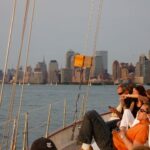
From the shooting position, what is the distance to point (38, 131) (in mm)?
21250

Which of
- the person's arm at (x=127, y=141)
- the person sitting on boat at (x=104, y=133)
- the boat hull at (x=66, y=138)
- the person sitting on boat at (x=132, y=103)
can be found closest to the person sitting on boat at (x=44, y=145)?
the person's arm at (x=127, y=141)

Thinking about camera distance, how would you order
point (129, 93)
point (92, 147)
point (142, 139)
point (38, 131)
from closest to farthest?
point (142, 139) → point (92, 147) → point (129, 93) → point (38, 131)

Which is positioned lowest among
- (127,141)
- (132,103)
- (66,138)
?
(66,138)

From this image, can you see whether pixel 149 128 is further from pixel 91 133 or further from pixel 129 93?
pixel 129 93

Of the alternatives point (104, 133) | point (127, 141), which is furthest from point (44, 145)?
point (104, 133)

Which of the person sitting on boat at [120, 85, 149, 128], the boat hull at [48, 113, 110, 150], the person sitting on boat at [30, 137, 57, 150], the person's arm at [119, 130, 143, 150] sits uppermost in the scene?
the person sitting on boat at [120, 85, 149, 128]

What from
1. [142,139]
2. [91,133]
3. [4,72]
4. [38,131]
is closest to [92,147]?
[91,133]

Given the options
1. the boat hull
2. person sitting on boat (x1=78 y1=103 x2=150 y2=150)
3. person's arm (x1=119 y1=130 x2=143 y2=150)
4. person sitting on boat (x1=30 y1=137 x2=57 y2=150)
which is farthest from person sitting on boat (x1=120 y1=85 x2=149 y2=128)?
person sitting on boat (x1=30 y1=137 x2=57 y2=150)

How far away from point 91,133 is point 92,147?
19 centimetres

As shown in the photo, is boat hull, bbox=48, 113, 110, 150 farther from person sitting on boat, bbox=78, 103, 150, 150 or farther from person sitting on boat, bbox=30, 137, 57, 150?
person sitting on boat, bbox=30, 137, 57, 150

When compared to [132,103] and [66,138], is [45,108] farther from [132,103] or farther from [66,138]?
[132,103]

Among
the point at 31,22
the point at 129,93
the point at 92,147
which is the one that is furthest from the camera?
the point at 129,93

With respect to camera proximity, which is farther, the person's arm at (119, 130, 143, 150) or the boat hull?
the boat hull

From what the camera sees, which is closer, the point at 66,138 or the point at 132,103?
the point at 132,103
